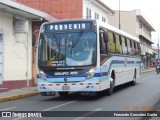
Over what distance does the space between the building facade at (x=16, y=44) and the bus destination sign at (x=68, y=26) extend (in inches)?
140

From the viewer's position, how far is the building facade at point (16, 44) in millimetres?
19438

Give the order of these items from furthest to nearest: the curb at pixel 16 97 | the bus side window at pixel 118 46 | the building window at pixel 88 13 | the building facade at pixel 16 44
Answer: the building window at pixel 88 13 → the building facade at pixel 16 44 → the bus side window at pixel 118 46 → the curb at pixel 16 97

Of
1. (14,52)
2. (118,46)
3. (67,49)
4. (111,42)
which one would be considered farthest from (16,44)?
(67,49)

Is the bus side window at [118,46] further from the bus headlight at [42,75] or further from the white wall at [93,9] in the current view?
the white wall at [93,9]

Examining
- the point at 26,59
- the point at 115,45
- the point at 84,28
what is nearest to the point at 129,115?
the point at 84,28

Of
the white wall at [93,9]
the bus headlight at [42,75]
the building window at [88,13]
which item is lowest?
the bus headlight at [42,75]

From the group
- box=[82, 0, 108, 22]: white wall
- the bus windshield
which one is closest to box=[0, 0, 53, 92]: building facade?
the bus windshield

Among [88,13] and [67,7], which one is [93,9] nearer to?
[88,13]

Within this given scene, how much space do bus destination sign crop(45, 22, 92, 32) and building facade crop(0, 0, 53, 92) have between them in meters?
3.56

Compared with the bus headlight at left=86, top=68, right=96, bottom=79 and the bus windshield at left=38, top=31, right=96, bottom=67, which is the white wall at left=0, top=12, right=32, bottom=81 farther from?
the bus headlight at left=86, top=68, right=96, bottom=79

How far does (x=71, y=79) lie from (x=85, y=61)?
0.88 m

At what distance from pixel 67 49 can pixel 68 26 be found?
3.27 feet

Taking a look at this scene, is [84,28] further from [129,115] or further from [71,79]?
[129,115]

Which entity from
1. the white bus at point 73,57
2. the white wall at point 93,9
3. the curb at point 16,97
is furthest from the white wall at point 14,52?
the white wall at point 93,9
